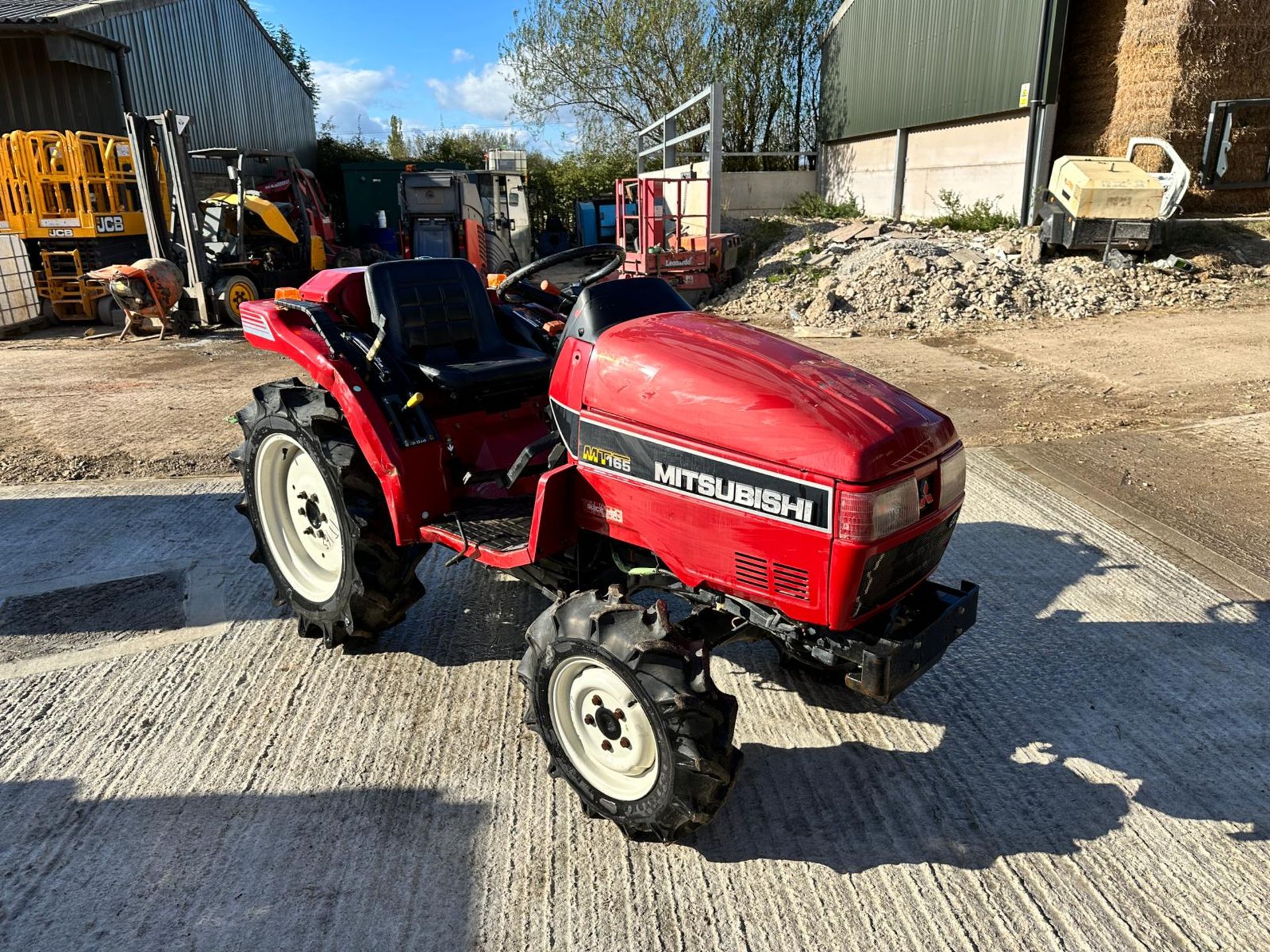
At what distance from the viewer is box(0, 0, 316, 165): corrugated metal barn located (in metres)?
13.1

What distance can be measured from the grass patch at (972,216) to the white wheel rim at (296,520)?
1325 cm

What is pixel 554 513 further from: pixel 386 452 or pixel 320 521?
pixel 320 521

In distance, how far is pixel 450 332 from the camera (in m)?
3.40

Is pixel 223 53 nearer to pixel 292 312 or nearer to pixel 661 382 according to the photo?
pixel 292 312

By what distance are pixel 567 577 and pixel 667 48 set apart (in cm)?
2260

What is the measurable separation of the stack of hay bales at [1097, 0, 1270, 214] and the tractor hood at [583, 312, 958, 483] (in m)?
12.7

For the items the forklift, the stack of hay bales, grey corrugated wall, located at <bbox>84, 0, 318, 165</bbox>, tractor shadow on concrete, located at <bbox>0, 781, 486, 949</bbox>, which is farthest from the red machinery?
tractor shadow on concrete, located at <bbox>0, 781, 486, 949</bbox>

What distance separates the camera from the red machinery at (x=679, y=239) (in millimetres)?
12773

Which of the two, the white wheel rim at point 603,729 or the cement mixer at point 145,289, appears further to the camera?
the cement mixer at point 145,289

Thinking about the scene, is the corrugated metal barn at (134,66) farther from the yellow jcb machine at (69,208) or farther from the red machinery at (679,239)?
Answer: the red machinery at (679,239)

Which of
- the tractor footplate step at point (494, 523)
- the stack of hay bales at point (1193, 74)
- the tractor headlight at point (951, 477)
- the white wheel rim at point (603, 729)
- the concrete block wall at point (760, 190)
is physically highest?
the stack of hay bales at point (1193, 74)

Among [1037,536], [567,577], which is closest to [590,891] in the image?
[567,577]

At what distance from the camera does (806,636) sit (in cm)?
235

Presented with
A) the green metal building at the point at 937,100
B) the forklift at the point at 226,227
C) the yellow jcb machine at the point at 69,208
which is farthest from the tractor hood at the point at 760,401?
the green metal building at the point at 937,100
